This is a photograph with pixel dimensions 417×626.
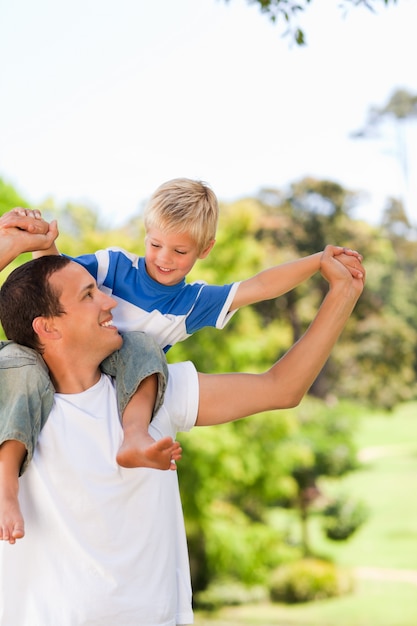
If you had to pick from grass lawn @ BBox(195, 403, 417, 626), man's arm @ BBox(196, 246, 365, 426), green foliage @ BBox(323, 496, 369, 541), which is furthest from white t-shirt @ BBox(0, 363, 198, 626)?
green foliage @ BBox(323, 496, 369, 541)

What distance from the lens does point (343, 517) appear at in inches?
754

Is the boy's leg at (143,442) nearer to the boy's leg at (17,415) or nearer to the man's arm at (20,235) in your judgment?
the boy's leg at (17,415)

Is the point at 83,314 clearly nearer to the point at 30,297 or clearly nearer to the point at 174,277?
the point at 30,297

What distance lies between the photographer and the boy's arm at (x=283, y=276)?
2.23 m

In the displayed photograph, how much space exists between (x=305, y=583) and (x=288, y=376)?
1598 cm

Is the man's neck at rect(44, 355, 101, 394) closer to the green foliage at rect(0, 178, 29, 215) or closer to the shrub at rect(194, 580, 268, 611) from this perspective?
the green foliage at rect(0, 178, 29, 215)

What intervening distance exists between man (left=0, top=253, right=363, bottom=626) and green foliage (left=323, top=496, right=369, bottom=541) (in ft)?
58.0

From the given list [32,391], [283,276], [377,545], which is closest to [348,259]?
[283,276]

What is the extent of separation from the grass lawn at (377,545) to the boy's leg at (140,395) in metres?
14.7

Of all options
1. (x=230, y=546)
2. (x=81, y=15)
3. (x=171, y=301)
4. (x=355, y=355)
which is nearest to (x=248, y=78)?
(x=81, y=15)

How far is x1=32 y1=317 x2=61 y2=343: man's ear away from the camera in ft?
6.08

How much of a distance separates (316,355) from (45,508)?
72 centimetres

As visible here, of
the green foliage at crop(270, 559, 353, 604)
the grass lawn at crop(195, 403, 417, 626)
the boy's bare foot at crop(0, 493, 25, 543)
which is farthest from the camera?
the green foliage at crop(270, 559, 353, 604)

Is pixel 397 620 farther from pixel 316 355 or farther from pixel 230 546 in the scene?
pixel 316 355
